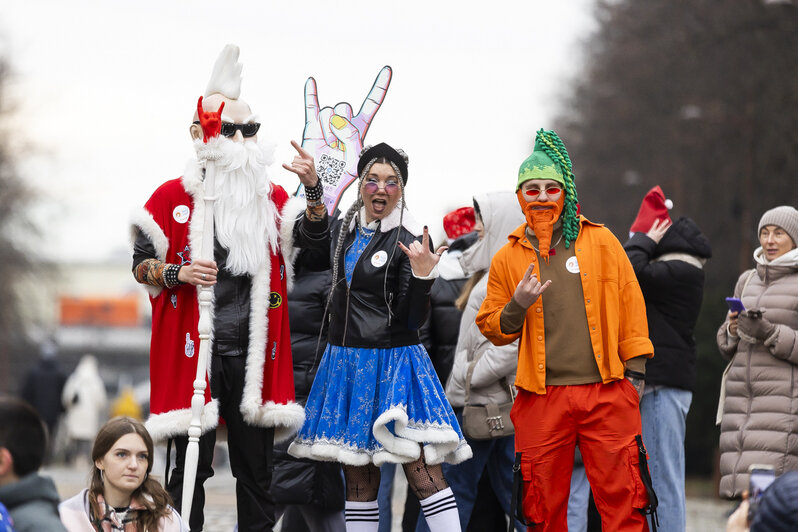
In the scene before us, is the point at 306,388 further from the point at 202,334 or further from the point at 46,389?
the point at 46,389

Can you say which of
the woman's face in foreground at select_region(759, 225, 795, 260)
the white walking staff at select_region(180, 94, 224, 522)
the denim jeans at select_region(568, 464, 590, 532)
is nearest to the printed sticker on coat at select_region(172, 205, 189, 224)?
the white walking staff at select_region(180, 94, 224, 522)

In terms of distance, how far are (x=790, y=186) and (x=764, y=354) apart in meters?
16.9

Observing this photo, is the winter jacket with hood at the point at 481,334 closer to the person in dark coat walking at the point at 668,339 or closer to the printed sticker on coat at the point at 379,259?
the person in dark coat walking at the point at 668,339

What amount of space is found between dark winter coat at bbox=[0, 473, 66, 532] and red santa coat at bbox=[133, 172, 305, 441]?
175cm

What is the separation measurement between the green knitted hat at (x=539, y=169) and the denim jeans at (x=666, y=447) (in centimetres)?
185

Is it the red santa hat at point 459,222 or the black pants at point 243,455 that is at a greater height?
the red santa hat at point 459,222

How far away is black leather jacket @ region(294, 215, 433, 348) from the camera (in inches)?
256

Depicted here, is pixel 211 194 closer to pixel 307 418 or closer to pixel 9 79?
pixel 307 418

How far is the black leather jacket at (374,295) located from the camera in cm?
650

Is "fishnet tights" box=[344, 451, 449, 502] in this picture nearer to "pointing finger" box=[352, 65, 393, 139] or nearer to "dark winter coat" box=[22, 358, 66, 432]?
"pointing finger" box=[352, 65, 393, 139]

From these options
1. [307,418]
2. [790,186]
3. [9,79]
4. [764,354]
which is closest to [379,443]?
[307,418]

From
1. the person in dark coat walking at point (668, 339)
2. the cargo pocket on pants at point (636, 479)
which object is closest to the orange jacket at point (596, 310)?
the cargo pocket on pants at point (636, 479)

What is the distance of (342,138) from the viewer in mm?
7570

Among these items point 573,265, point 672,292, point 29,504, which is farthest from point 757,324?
point 29,504
